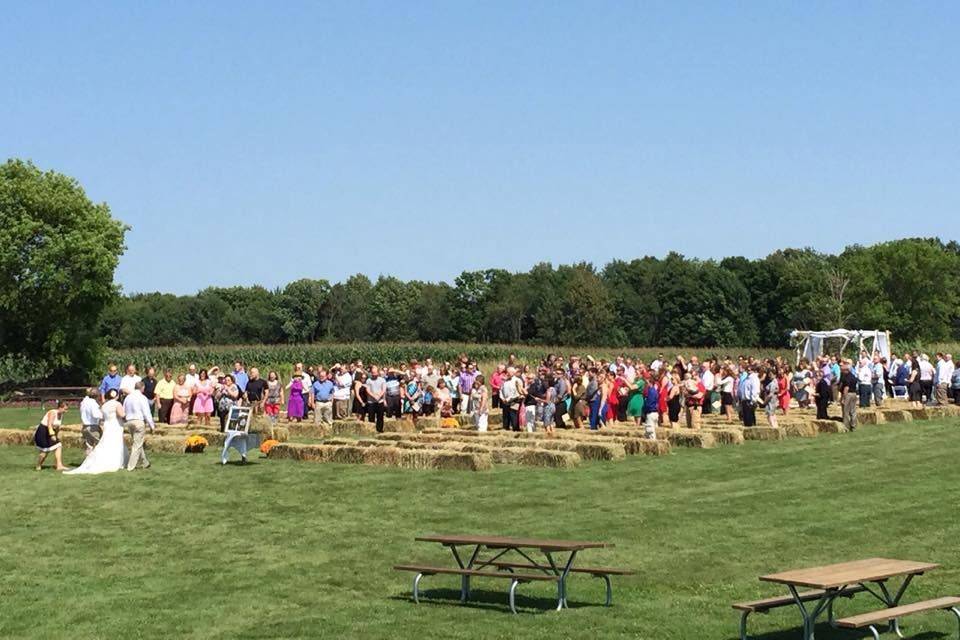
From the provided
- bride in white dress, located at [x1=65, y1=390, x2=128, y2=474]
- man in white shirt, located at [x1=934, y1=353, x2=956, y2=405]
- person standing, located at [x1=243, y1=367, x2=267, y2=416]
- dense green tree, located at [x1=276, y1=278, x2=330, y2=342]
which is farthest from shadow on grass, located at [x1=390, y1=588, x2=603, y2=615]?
dense green tree, located at [x1=276, y1=278, x2=330, y2=342]

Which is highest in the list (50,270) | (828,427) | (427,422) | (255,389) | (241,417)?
(50,270)

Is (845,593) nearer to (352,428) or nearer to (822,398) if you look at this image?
(822,398)

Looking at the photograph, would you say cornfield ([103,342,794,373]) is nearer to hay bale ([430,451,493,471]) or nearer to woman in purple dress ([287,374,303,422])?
woman in purple dress ([287,374,303,422])

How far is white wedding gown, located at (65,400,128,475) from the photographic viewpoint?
27844 millimetres

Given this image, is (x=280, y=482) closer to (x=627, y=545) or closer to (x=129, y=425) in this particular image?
(x=129, y=425)

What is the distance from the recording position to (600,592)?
1499 cm

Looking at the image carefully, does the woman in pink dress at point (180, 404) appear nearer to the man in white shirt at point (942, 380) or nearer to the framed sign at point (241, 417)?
the framed sign at point (241, 417)

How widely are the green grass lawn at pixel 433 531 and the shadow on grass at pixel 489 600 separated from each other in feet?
0.15

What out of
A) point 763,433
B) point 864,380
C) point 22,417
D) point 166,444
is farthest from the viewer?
point 22,417

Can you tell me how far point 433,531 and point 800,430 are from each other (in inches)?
653

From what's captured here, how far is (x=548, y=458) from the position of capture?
2731cm

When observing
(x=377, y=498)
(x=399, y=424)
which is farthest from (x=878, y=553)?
(x=399, y=424)

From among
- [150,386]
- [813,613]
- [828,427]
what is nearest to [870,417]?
[828,427]

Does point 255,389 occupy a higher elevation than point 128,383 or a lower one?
lower
